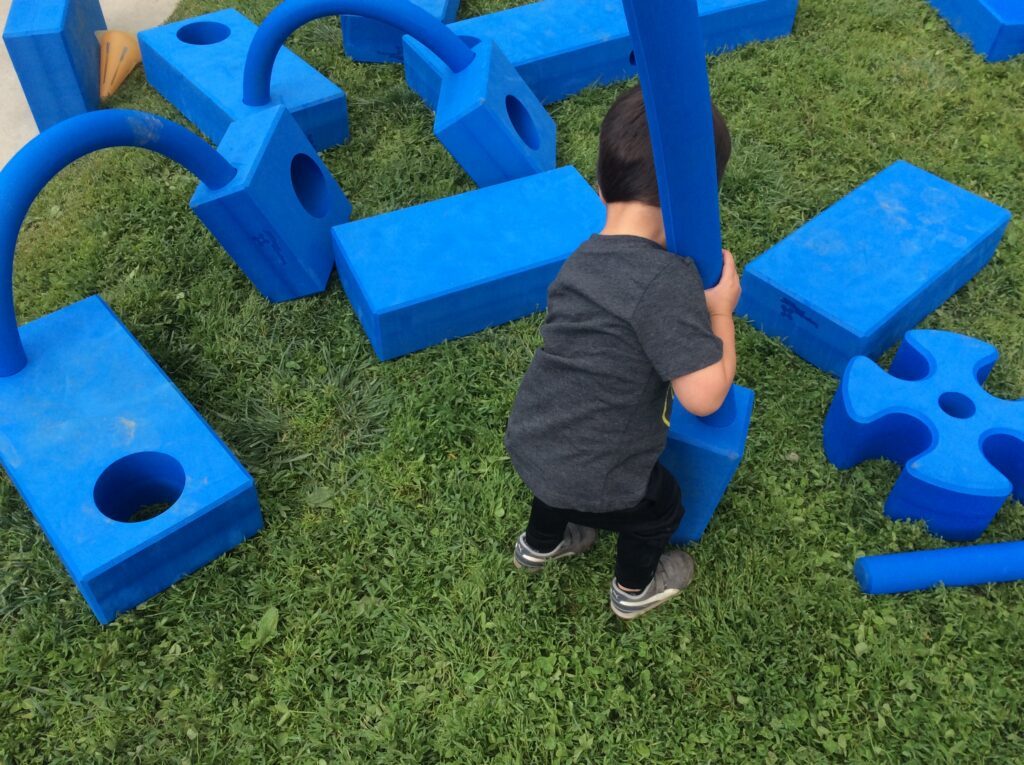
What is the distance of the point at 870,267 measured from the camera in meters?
2.89

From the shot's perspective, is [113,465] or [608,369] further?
[113,465]

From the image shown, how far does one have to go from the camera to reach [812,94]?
3.99 metres

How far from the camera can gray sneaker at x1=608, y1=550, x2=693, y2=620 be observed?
229 centimetres

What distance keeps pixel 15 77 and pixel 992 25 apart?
5.02m

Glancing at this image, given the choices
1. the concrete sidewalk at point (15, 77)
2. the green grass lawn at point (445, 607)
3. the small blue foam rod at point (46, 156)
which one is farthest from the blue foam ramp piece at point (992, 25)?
the concrete sidewalk at point (15, 77)

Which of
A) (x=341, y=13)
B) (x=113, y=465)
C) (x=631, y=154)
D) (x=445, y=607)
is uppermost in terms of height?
(x=631, y=154)

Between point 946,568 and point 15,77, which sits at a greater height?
point 15,77

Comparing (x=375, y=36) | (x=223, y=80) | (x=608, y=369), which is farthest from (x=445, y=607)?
(x=375, y=36)

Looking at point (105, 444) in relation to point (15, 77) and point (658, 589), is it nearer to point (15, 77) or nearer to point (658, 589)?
point (658, 589)

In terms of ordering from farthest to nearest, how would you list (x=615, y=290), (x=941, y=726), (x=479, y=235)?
(x=479, y=235), (x=941, y=726), (x=615, y=290)

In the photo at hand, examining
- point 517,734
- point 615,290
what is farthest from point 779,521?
point 615,290

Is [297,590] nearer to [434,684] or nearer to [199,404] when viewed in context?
[434,684]

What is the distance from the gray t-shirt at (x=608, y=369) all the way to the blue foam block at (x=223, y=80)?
2269 mm

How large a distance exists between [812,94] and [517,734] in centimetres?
328
